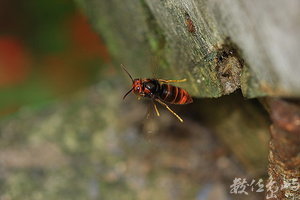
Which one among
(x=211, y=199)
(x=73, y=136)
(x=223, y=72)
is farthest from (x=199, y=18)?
(x=73, y=136)

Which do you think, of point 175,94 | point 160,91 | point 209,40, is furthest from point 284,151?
point 160,91

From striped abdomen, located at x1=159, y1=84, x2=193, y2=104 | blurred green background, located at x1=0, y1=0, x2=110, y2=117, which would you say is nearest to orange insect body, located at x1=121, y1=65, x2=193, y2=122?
striped abdomen, located at x1=159, y1=84, x2=193, y2=104

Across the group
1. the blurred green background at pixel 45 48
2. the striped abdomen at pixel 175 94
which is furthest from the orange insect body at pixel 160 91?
the blurred green background at pixel 45 48

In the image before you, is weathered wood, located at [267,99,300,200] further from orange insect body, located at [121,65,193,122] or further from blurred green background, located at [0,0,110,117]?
blurred green background, located at [0,0,110,117]

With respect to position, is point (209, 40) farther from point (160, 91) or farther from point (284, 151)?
point (160, 91)

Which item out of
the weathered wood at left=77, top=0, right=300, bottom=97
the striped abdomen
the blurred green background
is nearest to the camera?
the weathered wood at left=77, top=0, right=300, bottom=97

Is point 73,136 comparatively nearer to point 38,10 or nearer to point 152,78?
point 152,78
